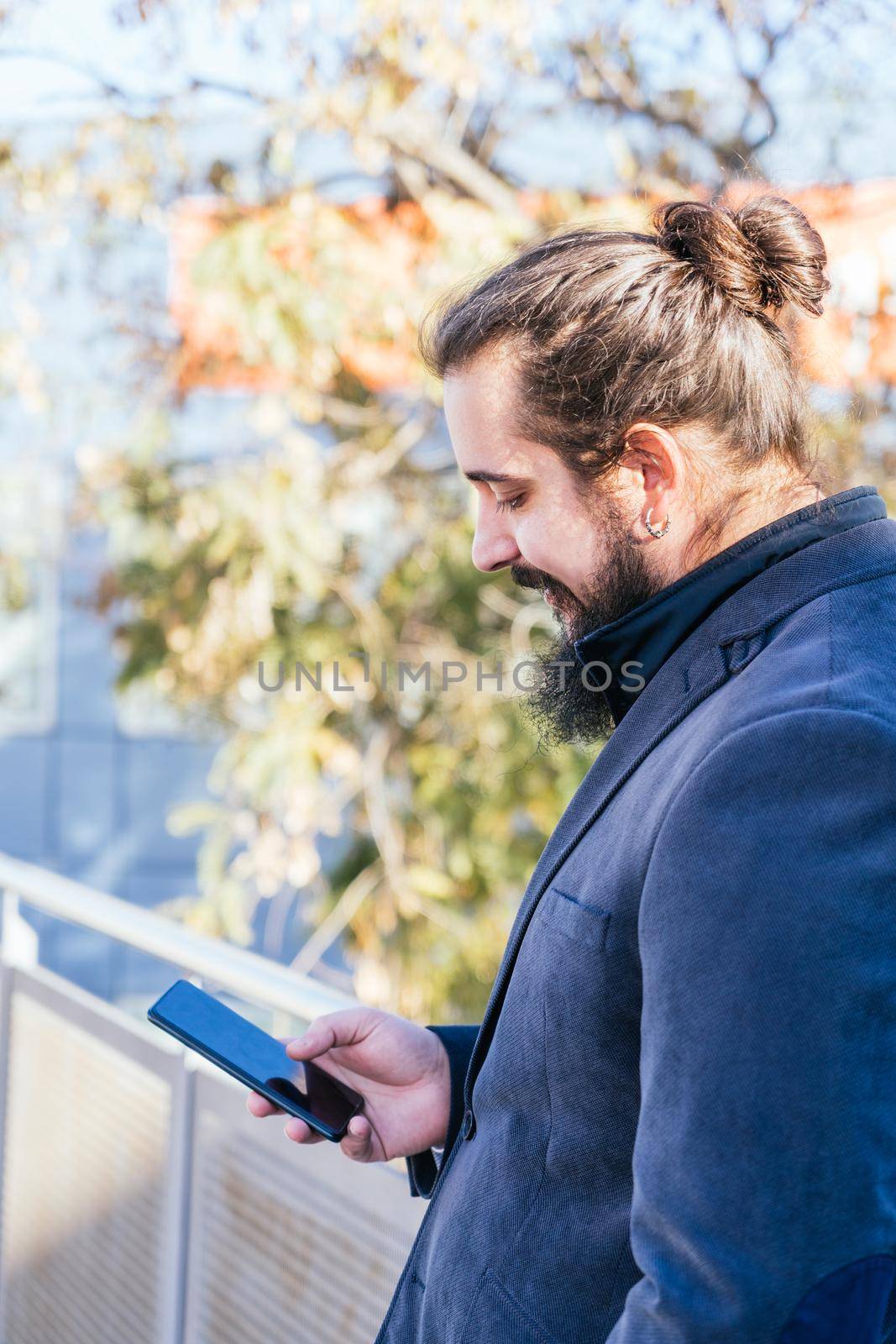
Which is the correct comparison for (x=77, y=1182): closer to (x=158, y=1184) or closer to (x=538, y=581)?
(x=158, y=1184)

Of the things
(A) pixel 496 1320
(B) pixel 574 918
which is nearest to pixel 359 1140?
(A) pixel 496 1320

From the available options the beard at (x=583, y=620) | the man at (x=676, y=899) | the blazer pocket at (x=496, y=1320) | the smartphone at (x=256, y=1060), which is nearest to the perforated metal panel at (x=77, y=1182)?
the smartphone at (x=256, y=1060)

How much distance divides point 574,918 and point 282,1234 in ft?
3.78

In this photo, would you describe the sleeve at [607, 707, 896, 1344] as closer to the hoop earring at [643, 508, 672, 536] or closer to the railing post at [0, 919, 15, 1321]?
the hoop earring at [643, 508, 672, 536]

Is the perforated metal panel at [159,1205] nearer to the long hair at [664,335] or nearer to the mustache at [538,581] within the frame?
the mustache at [538,581]

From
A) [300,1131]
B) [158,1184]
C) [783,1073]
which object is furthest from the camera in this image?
[158,1184]

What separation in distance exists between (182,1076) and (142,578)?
4078 millimetres

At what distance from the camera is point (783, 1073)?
Result: 0.76m

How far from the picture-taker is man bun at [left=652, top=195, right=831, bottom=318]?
1.22 metres

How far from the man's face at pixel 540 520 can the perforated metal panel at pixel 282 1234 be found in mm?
756

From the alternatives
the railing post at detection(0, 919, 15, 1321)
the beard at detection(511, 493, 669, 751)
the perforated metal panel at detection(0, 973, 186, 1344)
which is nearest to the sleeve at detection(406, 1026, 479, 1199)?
the beard at detection(511, 493, 669, 751)

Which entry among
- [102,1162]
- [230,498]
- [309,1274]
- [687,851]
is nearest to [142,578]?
[230,498]

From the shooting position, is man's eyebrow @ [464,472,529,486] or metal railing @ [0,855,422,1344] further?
metal railing @ [0,855,422,1344]

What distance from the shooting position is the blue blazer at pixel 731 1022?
2.47 feet
